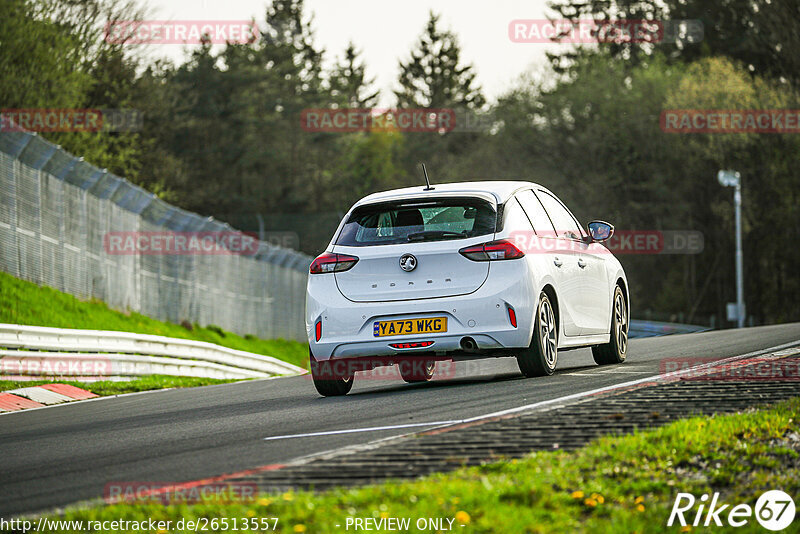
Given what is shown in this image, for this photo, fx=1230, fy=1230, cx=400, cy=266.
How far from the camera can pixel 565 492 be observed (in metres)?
5.39

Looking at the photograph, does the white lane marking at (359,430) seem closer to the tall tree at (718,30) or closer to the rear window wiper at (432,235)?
the rear window wiper at (432,235)

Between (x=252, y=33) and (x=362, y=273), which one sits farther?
(x=252, y=33)

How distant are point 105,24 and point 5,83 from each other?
710 cm

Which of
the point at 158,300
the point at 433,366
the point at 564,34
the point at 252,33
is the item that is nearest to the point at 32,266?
the point at 158,300

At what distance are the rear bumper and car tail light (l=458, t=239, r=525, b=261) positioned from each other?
63 millimetres

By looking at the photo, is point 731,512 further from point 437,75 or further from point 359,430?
point 437,75

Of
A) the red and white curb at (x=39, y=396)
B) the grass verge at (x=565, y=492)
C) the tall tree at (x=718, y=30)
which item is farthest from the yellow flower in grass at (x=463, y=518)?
the tall tree at (x=718, y=30)

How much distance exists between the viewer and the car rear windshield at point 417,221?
1081cm

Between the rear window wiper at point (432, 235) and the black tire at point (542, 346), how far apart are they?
38.0 inches

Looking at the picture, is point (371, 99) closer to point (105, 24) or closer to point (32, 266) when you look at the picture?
point (105, 24)

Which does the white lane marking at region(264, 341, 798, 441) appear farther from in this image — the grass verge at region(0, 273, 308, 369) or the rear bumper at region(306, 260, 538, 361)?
the grass verge at region(0, 273, 308, 369)

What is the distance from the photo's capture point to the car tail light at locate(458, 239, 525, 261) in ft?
34.8

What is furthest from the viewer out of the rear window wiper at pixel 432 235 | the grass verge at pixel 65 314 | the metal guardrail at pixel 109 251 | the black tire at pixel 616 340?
the metal guardrail at pixel 109 251

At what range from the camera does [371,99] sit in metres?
105
